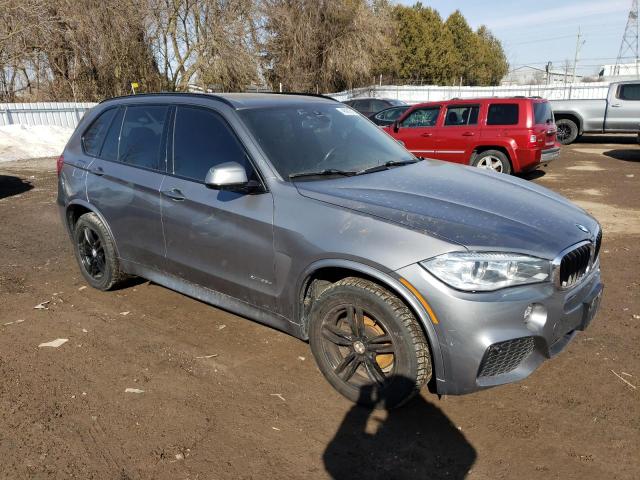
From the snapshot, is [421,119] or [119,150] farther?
[421,119]

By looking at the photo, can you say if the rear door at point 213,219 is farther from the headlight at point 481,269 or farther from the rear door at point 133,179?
the headlight at point 481,269

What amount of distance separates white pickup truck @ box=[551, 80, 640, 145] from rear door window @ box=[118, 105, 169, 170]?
611 inches

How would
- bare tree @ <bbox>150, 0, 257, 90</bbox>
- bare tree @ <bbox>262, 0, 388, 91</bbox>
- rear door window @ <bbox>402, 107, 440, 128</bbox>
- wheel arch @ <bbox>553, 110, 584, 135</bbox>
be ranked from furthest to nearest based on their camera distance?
bare tree @ <bbox>262, 0, 388, 91</bbox> → bare tree @ <bbox>150, 0, 257, 90</bbox> → wheel arch @ <bbox>553, 110, 584, 135</bbox> → rear door window @ <bbox>402, 107, 440, 128</bbox>

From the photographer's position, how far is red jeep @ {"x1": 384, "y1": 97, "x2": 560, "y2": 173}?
9.87 metres

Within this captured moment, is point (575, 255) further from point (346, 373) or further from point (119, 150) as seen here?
point (119, 150)

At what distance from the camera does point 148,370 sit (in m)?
3.57

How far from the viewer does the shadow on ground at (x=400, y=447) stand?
2.59 m

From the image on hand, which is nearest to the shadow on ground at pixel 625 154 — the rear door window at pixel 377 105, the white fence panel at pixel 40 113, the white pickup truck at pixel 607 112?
the white pickup truck at pixel 607 112

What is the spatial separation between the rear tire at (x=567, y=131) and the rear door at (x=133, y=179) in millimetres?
15673

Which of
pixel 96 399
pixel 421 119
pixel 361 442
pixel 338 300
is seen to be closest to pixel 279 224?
pixel 338 300

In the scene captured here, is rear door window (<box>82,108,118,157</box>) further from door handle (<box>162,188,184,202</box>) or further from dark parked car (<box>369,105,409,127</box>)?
dark parked car (<box>369,105,409,127</box>)

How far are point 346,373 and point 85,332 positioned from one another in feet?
7.50

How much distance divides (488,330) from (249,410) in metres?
1.48

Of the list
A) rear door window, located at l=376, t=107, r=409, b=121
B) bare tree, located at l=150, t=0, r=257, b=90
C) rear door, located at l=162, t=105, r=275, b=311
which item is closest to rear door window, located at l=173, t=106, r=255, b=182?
rear door, located at l=162, t=105, r=275, b=311
